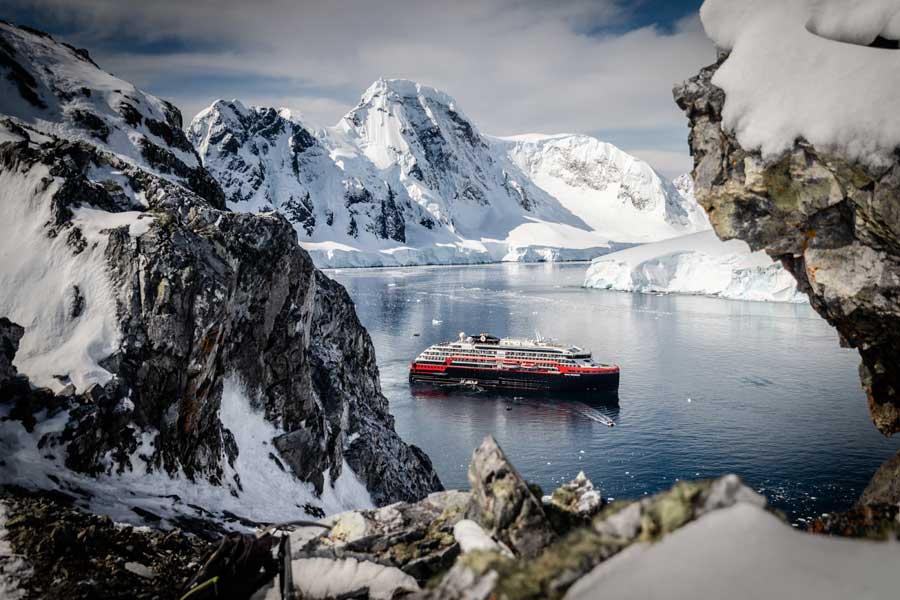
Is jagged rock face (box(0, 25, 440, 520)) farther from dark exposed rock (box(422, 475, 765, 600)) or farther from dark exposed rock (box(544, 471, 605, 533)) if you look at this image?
dark exposed rock (box(422, 475, 765, 600))

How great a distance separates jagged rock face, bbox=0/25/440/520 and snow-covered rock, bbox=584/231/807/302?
98649mm

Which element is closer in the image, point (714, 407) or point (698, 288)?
point (714, 407)

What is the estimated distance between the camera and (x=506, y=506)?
7430 millimetres

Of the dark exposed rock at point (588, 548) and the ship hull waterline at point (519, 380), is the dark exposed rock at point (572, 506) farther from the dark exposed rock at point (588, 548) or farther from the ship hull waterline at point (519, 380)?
the ship hull waterline at point (519, 380)

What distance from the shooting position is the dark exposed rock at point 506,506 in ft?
23.3

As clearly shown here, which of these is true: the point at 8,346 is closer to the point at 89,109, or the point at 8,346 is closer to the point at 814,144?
the point at 814,144

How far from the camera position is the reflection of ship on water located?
51438 millimetres

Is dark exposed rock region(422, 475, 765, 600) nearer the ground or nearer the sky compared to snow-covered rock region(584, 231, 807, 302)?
nearer the ground

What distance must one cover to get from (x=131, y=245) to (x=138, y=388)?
524 centimetres

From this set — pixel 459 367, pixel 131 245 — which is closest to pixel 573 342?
pixel 459 367

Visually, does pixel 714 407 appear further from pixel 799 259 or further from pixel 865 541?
pixel 865 541

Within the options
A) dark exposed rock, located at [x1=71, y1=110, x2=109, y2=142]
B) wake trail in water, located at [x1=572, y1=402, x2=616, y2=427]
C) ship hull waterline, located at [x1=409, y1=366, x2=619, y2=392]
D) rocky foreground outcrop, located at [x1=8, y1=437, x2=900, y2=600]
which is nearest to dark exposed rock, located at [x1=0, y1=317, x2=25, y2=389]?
rocky foreground outcrop, located at [x1=8, y1=437, x2=900, y2=600]

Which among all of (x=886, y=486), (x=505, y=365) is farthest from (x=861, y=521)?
(x=505, y=365)

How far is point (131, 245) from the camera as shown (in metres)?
19.0
